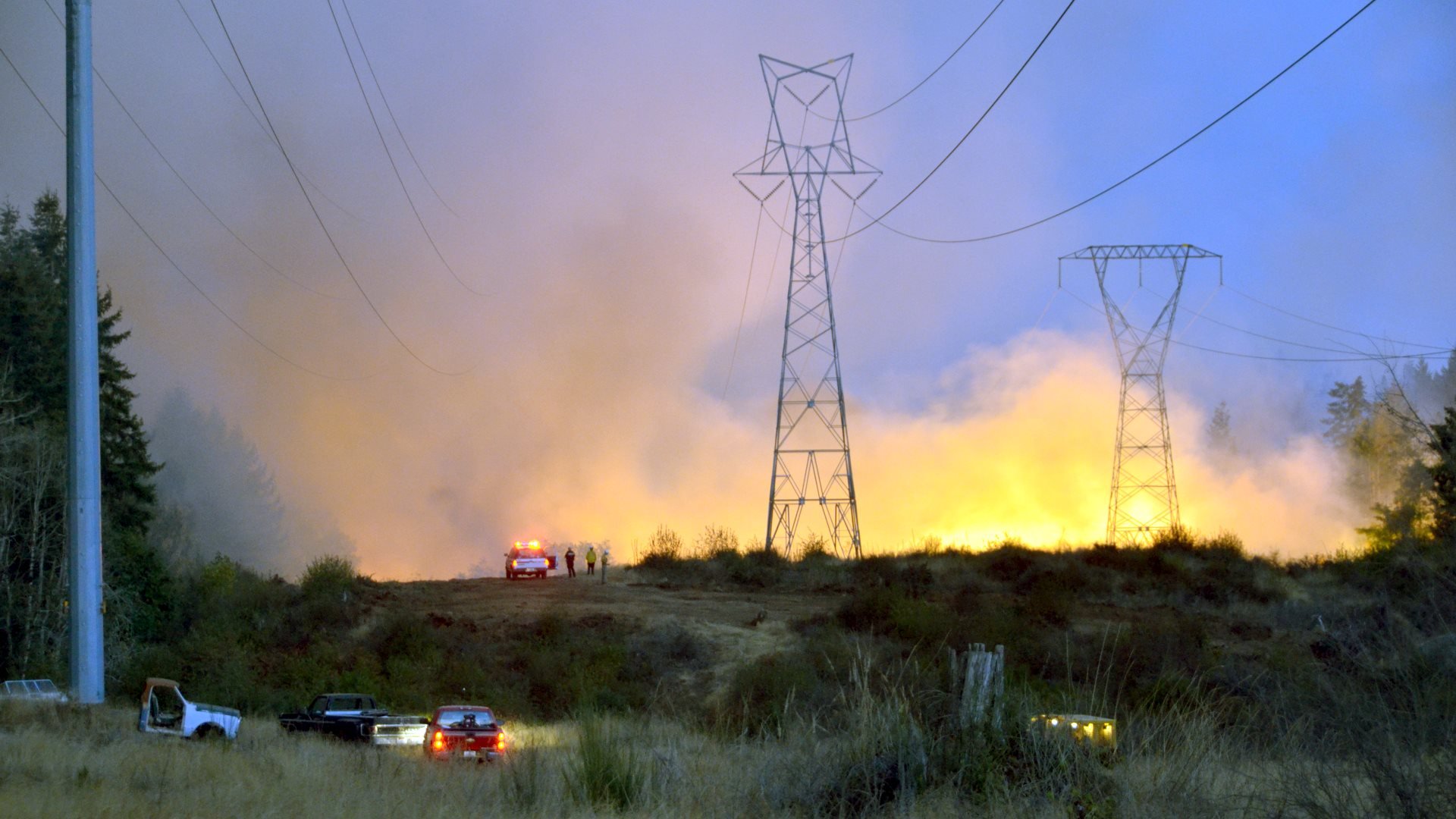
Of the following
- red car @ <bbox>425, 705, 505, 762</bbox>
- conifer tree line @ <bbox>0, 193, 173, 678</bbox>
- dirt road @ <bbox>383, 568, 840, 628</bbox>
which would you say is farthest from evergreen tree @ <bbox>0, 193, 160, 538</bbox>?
red car @ <bbox>425, 705, 505, 762</bbox>

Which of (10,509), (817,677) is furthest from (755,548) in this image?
(10,509)

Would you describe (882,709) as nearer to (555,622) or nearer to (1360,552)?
(555,622)

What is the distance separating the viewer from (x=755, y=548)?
65.2 m

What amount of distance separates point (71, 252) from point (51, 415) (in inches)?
1885

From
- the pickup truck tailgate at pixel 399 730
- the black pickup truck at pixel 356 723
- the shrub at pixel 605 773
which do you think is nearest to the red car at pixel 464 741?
the black pickup truck at pixel 356 723

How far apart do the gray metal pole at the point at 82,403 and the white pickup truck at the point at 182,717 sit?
565cm

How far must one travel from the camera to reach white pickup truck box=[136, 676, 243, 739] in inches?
1001

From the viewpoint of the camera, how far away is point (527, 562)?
220 ft

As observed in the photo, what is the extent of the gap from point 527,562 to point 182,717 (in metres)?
40.8

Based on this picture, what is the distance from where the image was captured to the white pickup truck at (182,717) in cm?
2544

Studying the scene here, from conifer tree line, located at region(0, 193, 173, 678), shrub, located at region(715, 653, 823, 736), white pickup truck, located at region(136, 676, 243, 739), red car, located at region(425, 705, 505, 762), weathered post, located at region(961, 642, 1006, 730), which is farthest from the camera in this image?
Result: conifer tree line, located at region(0, 193, 173, 678)

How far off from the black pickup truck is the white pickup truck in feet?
5.34

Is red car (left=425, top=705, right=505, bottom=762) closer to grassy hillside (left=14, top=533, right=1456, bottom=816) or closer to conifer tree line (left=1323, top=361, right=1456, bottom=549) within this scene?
grassy hillside (left=14, top=533, right=1456, bottom=816)

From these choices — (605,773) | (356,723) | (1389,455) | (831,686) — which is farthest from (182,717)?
(1389,455)
